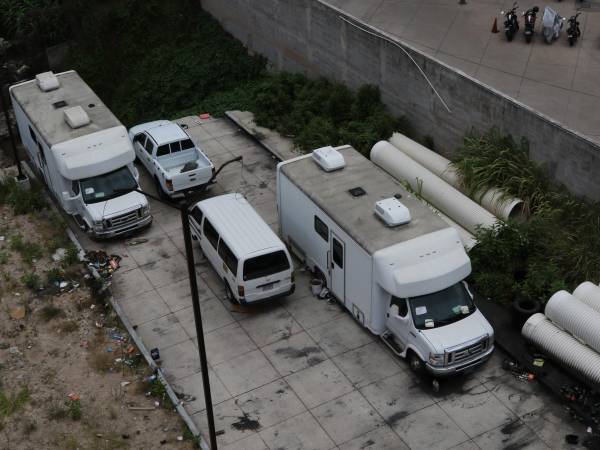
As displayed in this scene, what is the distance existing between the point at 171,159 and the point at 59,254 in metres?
4.35

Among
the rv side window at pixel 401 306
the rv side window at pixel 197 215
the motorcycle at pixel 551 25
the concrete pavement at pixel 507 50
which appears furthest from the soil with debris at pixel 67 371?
the motorcycle at pixel 551 25

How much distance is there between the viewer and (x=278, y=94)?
27.6 m

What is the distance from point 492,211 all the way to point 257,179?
745 centimetres

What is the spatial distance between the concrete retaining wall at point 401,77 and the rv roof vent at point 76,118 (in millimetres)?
8713

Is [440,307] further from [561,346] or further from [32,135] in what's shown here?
[32,135]

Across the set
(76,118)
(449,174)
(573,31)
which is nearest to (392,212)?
(449,174)

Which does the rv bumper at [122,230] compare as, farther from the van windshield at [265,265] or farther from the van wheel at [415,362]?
the van wheel at [415,362]

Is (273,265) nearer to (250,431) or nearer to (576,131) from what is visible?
(250,431)

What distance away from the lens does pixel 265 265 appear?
60.7ft

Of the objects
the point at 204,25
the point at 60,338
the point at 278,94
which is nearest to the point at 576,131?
the point at 278,94

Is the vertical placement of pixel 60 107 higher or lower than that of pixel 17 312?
higher

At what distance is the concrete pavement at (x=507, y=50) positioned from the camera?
2219cm

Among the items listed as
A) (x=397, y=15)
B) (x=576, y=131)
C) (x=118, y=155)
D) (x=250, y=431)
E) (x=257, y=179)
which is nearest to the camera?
(x=250, y=431)

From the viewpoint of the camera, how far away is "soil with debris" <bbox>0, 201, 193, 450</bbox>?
52.4 feet
